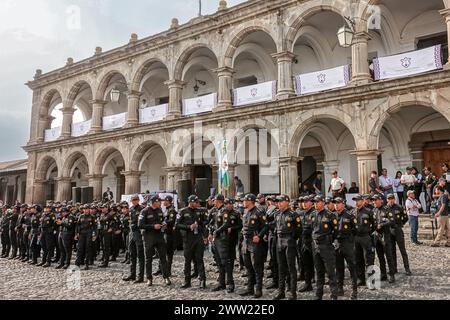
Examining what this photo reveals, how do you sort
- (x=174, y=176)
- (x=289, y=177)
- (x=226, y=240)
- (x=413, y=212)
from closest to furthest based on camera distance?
(x=226, y=240) → (x=413, y=212) → (x=289, y=177) → (x=174, y=176)

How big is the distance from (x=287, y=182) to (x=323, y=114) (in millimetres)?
2855

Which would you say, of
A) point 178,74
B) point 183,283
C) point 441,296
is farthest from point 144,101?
point 441,296

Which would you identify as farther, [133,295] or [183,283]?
[183,283]

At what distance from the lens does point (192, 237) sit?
25.5 ft

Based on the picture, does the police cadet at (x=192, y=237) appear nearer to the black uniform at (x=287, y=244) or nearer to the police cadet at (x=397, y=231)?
the black uniform at (x=287, y=244)

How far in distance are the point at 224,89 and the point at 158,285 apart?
35.7ft

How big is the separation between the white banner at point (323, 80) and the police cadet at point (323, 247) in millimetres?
8767

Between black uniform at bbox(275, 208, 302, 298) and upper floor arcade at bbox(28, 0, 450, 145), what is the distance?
27.3ft

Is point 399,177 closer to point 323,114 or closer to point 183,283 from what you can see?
point 323,114

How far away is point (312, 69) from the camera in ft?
58.1

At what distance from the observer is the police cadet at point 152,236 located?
779cm

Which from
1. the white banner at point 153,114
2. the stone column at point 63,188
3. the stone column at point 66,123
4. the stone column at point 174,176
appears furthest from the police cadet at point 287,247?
the stone column at point 66,123

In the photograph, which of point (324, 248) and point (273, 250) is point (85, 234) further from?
point (324, 248)

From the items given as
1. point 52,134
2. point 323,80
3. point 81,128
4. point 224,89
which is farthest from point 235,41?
point 52,134
